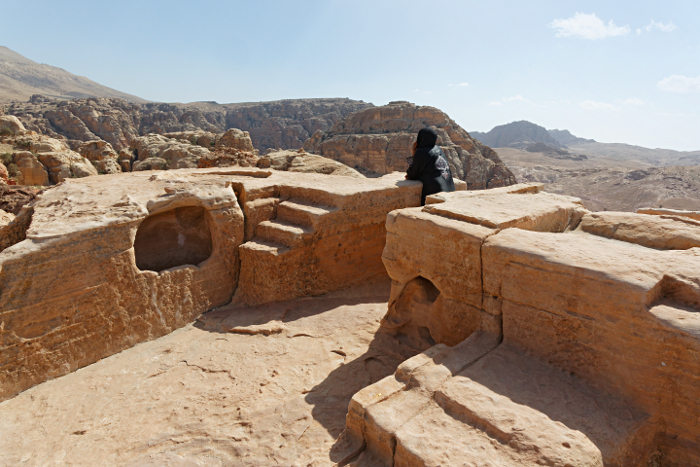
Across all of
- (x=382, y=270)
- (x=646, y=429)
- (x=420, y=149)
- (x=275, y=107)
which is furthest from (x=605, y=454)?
(x=275, y=107)

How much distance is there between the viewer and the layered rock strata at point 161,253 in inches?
138

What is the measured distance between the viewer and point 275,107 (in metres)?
73.7

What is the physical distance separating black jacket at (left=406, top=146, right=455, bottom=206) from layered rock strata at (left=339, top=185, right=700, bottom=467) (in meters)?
2.88

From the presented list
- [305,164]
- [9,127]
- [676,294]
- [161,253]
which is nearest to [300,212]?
[161,253]

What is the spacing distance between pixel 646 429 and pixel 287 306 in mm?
3655

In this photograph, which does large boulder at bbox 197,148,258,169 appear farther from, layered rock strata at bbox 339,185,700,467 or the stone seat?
the stone seat

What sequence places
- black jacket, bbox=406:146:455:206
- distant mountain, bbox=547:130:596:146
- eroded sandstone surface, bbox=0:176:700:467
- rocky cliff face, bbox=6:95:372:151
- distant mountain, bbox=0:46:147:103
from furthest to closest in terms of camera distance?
distant mountain, bbox=547:130:596:146 < distant mountain, bbox=0:46:147:103 < rocky cliff face, bbox=6:95:372:151 < black jacket, bbox=406:146:455:206 < eroded sandstone surface, bbox=0:176:700:467

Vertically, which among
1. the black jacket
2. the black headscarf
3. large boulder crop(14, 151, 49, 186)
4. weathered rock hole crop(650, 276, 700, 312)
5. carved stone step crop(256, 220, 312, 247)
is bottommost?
large boulder crop(14, 151, 49, 186)

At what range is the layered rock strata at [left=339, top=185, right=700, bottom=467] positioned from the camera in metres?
2.14

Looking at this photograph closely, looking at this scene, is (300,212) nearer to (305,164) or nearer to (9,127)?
(305,164)

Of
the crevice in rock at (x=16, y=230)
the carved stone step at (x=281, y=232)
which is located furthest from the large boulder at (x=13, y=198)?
the carved stone step at (x=281, y=232)

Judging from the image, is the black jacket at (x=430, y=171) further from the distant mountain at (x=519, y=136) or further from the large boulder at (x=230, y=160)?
the distant mountain at (x=519, y=136)

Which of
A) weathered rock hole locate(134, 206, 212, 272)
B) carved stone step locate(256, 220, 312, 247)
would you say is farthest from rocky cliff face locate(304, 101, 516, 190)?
weathered rock hole locate(134, 206, 212, 272)

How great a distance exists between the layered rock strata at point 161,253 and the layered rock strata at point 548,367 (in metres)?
2.31
